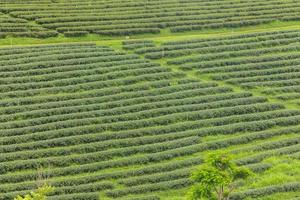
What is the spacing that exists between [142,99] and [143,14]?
17.9 meters

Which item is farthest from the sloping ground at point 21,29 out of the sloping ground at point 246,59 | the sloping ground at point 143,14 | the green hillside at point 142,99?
the sloping ground at point 246,59

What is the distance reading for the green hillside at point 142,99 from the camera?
34906mm

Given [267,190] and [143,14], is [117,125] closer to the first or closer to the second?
[267,190]

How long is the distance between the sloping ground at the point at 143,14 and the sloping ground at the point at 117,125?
6902mm

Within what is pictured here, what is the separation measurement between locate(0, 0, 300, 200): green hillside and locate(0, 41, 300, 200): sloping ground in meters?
0.08

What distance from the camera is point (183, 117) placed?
4053 centimetres

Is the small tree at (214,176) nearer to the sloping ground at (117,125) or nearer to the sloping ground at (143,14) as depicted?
the sloping ground at (117,125)

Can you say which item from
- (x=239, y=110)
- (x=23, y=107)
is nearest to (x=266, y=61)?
(x=239, y=110)

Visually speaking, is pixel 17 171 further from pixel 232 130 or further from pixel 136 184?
pixel 232 130

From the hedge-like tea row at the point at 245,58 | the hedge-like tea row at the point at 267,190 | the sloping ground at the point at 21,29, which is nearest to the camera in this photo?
the hedge-like tea row at the point at 267,190

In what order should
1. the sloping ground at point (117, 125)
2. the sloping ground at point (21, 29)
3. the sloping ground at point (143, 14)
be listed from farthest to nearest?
1. the sloping ground at point (143, 14)
2. the sloping ground at point (21, 29)
3. the sloping ground at point (117, 125)

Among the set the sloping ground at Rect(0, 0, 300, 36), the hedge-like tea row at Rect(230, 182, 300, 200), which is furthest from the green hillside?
the sloping ground at Rect(0, 0, 300, 36)

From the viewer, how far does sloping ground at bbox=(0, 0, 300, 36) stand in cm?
5428

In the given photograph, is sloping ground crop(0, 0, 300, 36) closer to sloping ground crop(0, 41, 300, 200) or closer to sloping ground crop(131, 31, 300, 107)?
sloping ground crop(131, 31, 300, 107)
